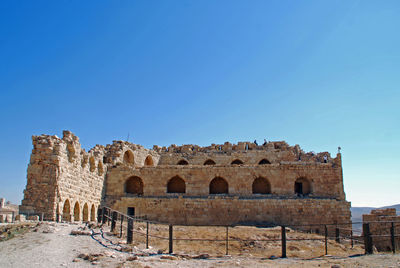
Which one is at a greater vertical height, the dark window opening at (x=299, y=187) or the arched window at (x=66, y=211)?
the dark window opening at (x=299, y=187)

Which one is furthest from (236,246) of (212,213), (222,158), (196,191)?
(222,158)

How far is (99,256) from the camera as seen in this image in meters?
8.12

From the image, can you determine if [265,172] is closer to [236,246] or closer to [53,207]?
[236,246]

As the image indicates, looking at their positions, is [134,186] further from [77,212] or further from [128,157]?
[77,212]

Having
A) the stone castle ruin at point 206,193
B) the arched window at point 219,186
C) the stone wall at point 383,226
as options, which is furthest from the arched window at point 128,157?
the stone wall at point 383,226

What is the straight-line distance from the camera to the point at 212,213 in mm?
20094

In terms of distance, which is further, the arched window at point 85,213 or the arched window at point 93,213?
the arched window at point 93,213

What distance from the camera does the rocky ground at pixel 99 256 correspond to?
25.4ft

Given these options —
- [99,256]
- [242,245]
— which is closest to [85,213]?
[242,245]

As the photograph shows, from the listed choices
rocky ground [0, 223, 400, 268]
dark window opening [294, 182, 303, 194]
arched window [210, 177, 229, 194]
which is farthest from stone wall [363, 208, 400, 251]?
rocky ground [0, 223, 400, 268]

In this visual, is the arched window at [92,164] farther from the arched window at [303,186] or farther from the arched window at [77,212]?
the arched window at [303,186]

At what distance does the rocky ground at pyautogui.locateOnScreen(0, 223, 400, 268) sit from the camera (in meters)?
7.75

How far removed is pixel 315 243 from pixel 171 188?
1264cm

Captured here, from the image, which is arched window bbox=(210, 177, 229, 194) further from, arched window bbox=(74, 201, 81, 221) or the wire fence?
arched window bbox=(74, 201, 81, 221)
